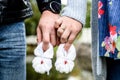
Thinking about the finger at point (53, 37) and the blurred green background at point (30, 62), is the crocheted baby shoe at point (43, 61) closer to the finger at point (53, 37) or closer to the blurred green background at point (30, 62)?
the finger at point (53, 37)

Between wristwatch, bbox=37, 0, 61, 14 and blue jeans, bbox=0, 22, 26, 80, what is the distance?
14cm

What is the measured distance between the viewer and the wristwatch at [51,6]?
2781 millimetres

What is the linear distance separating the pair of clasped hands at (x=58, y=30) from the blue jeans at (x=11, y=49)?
0.26 meters

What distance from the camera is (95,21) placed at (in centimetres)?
260

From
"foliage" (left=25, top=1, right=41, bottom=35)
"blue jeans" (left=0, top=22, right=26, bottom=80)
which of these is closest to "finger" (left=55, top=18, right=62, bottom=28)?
"blue jeans" (left=0, top=22, right=26, bottom=80)

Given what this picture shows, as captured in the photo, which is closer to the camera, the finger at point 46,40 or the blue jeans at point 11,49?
the finger at point 46,40

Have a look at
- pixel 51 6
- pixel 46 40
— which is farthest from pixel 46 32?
pixel 51 6

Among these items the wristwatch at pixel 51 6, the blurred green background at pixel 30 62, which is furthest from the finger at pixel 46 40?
the blurred green background at pixel 30 62

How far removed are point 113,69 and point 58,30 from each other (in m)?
0.32

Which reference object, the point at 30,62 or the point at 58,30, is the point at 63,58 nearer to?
the point at 58,30

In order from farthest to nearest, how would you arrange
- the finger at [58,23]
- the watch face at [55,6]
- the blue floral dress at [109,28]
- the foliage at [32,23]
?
1. the foliage at [32,23]
2. the watch face at [55,6]
3. the finger at [58,23]
4. the blue floral dress at [109,28]

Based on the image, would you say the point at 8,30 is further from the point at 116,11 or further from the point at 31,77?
the point at 31,77

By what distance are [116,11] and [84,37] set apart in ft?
15.0

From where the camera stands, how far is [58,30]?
2.52 meters
